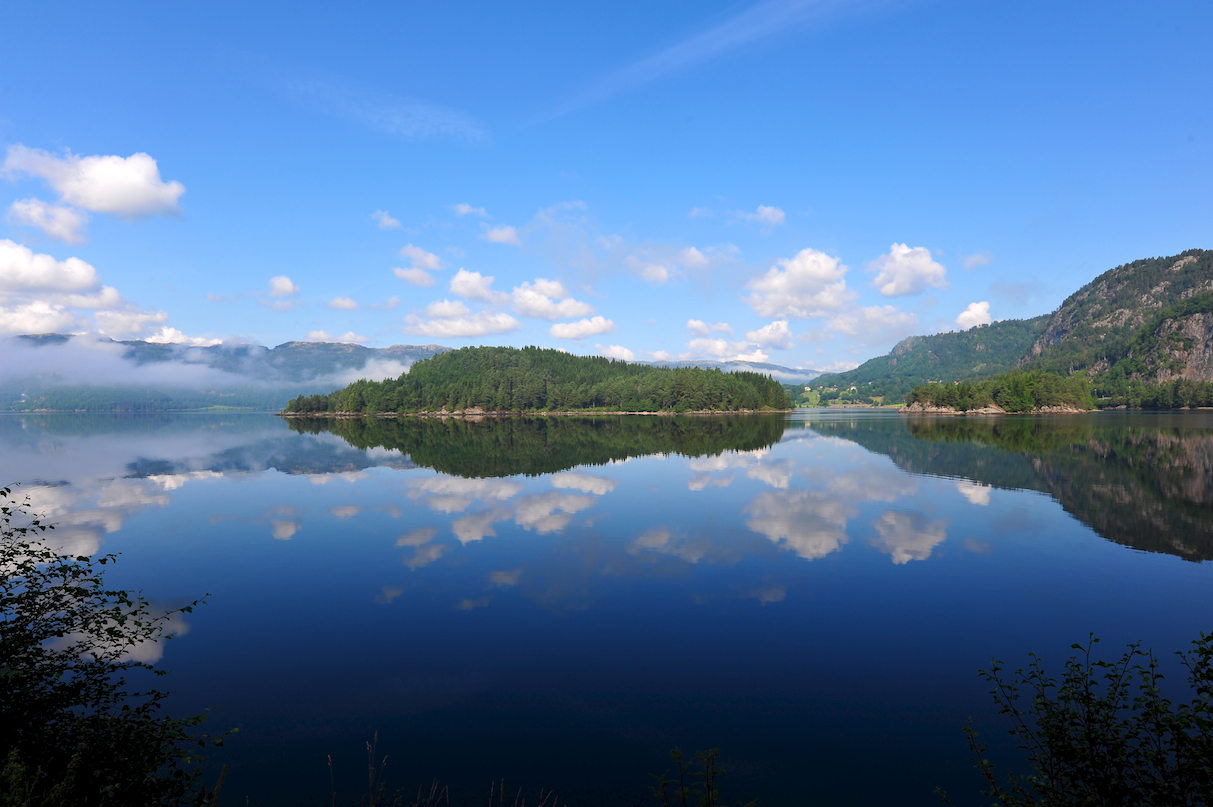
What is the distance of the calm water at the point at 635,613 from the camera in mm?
11055

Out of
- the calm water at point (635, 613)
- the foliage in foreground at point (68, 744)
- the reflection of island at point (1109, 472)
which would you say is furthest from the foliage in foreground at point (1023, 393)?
the foliage in foreground at point (68, 744)

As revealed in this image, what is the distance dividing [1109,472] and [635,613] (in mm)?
47685

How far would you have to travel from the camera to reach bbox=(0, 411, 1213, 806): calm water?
11.1 metres

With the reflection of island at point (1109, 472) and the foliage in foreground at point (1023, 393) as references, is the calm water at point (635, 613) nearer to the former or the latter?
the reflection of island at point (1109, 472)

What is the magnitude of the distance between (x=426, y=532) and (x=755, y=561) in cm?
1568

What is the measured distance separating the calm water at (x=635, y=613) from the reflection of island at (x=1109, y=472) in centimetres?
46

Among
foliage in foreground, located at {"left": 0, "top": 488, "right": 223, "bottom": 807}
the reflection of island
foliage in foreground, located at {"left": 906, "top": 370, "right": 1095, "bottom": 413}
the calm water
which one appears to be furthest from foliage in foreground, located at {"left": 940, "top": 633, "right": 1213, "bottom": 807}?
foliage in foreground, located at {"left": 906, "top": 370, "right": 1095, "bottom": 413}

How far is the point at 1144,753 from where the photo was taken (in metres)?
7.07

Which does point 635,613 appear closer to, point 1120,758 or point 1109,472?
point 1120,758

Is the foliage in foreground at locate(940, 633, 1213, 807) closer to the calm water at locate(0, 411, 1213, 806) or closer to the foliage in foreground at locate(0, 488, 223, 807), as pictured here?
the calm water at locate(0, 411, 1213, 806)

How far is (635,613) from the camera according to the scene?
17906 mm

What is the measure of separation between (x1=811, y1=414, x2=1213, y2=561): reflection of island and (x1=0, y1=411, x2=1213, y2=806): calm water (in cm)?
46

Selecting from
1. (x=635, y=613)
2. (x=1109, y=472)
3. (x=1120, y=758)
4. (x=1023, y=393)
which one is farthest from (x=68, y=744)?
(x=1023, y=393)

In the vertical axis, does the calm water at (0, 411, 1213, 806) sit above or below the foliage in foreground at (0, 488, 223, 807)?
below
